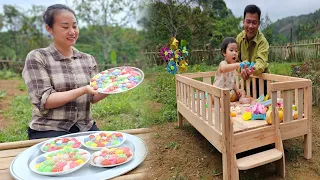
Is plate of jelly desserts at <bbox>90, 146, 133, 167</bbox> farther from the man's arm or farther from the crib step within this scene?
the man's arm

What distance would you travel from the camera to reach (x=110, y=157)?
73cm

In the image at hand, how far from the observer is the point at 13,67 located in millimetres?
5883

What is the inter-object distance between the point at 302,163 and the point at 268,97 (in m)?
0.45

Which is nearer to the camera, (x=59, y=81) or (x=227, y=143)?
(x=59, y=81)

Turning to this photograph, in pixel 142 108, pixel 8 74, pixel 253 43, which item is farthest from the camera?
pixel 8 74

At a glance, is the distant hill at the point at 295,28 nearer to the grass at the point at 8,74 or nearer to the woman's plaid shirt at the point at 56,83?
the woman's plaid shirt at the point at 56,83

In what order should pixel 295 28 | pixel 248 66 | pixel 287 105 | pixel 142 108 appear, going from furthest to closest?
pixel 142 108 → pixel 295 28 → pixel 248 66 → pixel 287 105

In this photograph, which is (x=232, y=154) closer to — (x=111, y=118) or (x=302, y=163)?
(x=302, y=163)

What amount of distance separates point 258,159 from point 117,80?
756mm

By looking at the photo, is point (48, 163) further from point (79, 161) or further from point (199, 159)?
point (199, 159)

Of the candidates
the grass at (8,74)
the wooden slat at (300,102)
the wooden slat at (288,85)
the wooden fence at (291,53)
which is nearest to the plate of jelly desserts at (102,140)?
the wooden slat at (288,85)

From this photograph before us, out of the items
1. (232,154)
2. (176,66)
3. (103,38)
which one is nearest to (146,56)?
(176,66)

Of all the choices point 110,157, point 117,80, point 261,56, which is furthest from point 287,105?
point 110,157

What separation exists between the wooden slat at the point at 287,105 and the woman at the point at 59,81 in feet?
3.08
